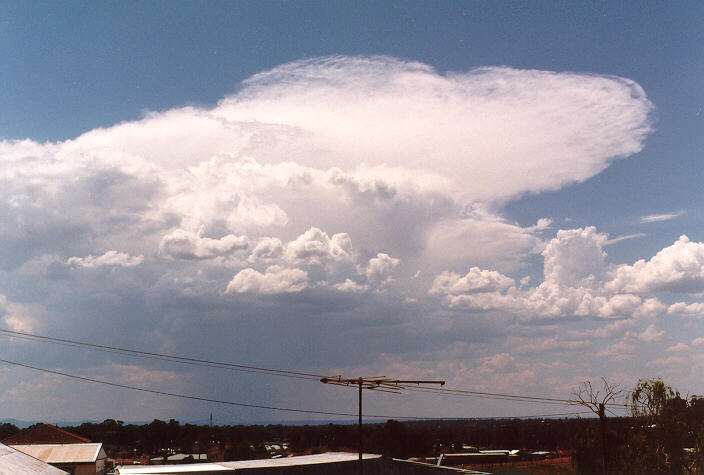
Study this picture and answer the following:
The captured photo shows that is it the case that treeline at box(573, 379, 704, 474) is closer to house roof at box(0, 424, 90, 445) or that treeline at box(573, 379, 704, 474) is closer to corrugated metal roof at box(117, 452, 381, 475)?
corrugated metal roof at box(117, 452, 381, 475)

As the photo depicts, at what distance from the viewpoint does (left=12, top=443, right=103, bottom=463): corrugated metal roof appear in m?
87.5

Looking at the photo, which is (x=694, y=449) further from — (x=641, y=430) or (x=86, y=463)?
(x=86, y=463)

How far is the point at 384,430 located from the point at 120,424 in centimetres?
8257

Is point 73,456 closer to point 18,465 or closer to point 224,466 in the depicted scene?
point 224,466

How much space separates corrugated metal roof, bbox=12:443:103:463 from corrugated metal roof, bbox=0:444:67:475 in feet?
164

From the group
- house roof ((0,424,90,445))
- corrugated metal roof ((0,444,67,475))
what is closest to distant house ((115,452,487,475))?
corrugated metal roof ((0,444,67,475))

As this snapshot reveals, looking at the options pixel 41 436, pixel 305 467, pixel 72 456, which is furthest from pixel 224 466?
pixel 41 436

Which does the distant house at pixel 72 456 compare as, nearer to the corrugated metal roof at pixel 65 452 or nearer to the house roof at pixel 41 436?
the corrugated metal roof at pixel 65 452

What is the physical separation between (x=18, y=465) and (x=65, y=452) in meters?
61.0

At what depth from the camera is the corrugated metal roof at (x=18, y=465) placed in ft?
112

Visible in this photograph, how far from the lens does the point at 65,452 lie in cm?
9056

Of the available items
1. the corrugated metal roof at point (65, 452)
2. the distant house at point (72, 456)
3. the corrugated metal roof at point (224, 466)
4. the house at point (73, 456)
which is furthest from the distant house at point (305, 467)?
the corrugated metal roof at point (65, 452)

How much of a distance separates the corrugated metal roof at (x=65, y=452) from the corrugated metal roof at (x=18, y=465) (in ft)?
164

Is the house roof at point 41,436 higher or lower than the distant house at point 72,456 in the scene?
higher
